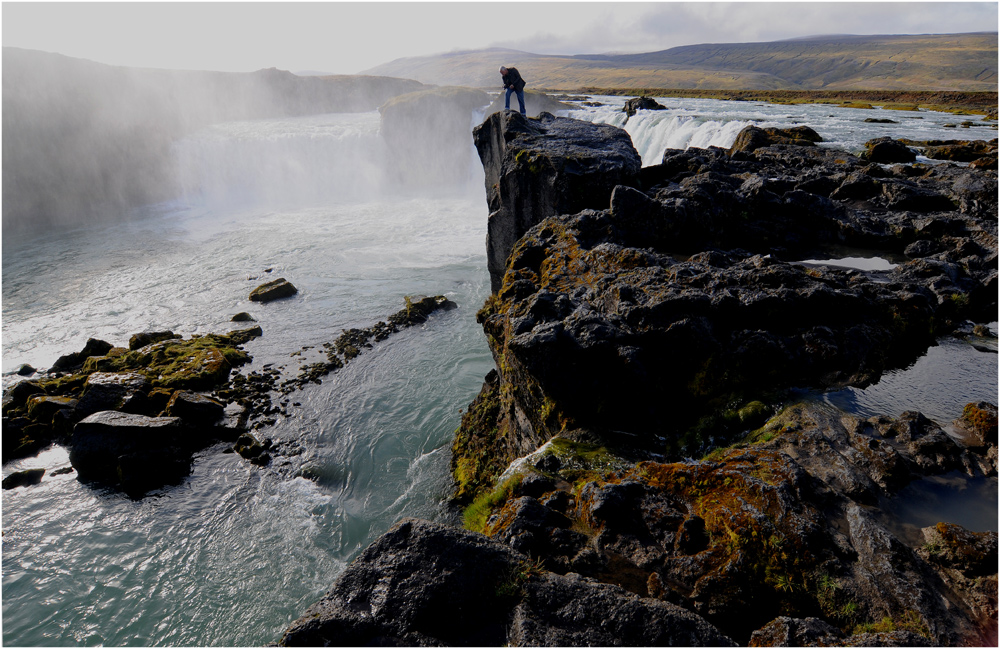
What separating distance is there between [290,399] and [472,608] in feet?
52.4

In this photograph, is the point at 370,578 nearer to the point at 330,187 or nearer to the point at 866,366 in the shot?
the point at 866,366

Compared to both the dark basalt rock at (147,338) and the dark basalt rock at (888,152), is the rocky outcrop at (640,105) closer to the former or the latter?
the dark basalt rock at (888,152)

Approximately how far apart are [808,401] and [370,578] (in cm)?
667

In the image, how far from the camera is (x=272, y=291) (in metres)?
27.7

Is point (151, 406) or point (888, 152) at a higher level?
point (888, 152)

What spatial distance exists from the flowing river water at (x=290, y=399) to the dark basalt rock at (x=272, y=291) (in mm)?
775

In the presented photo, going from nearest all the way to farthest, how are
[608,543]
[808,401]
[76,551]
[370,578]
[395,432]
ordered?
1. [370,578]
2. [608,543]
3. [808,401]
4. [76,551]
5. [395,432]

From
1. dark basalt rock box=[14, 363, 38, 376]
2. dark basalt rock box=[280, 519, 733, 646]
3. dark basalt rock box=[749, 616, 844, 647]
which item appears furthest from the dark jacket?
dark basalt rock box=[749, 616, 844, 647]

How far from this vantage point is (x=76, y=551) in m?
12.7

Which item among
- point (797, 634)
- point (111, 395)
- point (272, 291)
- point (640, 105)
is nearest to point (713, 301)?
point (797, 634)

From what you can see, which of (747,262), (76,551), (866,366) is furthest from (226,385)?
(866,366)

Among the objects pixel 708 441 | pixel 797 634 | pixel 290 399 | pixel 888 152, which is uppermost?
pixel 888 152

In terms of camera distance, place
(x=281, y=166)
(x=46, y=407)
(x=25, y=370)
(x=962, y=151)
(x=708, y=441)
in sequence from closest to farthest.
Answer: (x=708, y=441), (x=46, y=407), (x=25, y=370), (x=962, y=151), (x=281, y=166)

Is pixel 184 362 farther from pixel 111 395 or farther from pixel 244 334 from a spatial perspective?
pixel 244 334
